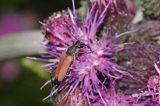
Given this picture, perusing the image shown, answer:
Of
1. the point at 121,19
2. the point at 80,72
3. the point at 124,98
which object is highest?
the point at 121,19

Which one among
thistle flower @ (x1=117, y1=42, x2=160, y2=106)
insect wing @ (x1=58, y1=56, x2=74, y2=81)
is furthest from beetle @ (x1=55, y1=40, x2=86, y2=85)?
thistle flower @ (x1=117, y1=42, x2=160, y2=106)

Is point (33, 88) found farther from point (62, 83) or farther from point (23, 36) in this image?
point (62, 83)

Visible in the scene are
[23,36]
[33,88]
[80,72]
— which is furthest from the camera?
[33,88]

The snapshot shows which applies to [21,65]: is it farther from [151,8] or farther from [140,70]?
[140,70]

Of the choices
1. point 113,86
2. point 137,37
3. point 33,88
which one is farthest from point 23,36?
point 113,86

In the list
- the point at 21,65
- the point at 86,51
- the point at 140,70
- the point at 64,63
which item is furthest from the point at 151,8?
the point at 21,65

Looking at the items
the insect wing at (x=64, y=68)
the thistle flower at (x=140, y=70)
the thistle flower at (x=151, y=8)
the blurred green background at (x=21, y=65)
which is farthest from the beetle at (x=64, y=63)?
the blurred green background at (x=21, y=65)

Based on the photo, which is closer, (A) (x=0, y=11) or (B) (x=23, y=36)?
(B) (x=23, y=36)
